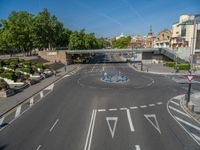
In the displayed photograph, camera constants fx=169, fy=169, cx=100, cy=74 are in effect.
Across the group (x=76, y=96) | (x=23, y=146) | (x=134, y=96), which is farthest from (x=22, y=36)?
(x=23, y=146)

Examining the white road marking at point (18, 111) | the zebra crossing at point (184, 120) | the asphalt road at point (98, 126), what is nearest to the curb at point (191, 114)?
the zebra crossing at point (184, 120)

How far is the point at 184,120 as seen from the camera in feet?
46.4

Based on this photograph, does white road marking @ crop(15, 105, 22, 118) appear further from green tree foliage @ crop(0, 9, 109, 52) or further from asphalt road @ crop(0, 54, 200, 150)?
green tree foliage @ crop(0, 9, 109, 52)

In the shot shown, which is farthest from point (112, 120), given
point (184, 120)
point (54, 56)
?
point (54, 56)

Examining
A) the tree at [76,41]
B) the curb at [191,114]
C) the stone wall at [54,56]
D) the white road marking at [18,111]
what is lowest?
the white road marking at [18,111]

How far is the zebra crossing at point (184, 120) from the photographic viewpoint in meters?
12.0

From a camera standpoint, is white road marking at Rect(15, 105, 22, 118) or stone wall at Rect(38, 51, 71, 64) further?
stone wall at Rect(38, 51, 71, 64)

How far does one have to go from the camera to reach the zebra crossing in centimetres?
1202

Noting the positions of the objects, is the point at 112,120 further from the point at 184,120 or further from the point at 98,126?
the point at 184,120

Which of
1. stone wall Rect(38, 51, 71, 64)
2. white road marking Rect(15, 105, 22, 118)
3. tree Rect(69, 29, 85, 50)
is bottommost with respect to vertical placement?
white road marking Rect(15, 105, 22, 118)

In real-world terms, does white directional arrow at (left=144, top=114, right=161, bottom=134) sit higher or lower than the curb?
lower

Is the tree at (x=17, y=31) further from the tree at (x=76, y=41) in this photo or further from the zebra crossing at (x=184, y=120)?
the zebra crossing at (x=184, y=120)

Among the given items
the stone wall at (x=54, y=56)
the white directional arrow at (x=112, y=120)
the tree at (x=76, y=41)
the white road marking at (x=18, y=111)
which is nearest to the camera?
the white directional arrow at (x=112, y=120)

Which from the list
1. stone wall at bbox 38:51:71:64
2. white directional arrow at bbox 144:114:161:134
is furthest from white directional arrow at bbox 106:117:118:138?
stone wall at bbox 38:51:71:64
